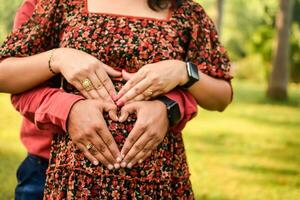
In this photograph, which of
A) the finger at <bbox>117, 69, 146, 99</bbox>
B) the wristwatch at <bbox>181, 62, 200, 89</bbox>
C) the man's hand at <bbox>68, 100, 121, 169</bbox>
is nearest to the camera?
the man's hand at <bbox>68, 100, 121, 169</bbox>

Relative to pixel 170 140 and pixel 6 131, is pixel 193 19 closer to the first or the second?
pixel 170 140

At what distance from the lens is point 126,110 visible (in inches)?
86.6

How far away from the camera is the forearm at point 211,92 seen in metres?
2.39

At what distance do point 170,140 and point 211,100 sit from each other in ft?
0.94

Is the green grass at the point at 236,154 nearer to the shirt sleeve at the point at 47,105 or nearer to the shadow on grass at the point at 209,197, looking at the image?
the shadow on grass at the point at 209,197

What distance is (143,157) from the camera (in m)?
2.19

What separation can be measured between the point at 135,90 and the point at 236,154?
5957 millimetres

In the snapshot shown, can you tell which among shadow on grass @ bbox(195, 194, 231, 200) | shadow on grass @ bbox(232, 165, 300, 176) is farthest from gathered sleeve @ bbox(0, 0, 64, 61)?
shadow on grass @ bbox(232, 165, 300, 176)

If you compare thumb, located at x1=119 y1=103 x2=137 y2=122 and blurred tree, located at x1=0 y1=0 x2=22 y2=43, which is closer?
thumb, located at x1=119 y1=103 x2=137 y2=122

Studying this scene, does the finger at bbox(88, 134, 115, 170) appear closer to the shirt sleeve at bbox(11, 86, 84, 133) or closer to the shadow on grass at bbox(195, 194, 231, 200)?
the shirt sleeve at bbox(11, 86, 84, 133)

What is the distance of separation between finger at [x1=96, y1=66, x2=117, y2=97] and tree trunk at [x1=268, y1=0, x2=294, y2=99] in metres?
13.1

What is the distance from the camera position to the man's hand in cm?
211

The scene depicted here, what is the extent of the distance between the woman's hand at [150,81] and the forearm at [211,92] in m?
0.14

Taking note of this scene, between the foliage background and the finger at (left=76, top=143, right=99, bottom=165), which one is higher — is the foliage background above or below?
below
